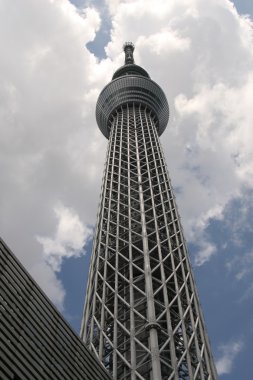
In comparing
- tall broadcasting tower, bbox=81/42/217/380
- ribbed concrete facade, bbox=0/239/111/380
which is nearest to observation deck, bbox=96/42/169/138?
tall broadcasting tower, bbox=81/42/217/380

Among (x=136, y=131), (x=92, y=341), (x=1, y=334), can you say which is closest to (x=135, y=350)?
(x=92, y=341)

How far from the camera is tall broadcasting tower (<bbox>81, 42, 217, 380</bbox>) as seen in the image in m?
38.2

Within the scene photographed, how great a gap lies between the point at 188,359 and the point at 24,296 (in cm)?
1773

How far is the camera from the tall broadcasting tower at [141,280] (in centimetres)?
3816

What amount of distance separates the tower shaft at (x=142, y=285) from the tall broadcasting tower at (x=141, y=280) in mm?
72

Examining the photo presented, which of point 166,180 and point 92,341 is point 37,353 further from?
point 166,180

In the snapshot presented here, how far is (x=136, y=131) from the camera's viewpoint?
75312mm

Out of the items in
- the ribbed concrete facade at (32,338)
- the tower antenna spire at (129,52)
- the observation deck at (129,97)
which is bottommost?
the ribbed concrete facade at (32,338)

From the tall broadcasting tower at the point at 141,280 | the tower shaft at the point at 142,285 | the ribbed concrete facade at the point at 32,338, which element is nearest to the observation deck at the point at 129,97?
the tall broadcasting tower at the point at 141,280

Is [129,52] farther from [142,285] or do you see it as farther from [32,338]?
[32,338]

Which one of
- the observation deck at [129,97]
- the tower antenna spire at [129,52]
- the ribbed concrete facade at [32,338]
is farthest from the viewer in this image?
the tower antenna spire at [129,52]

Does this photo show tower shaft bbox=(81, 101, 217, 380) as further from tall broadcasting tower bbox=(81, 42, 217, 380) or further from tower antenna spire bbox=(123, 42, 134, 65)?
tower antenna spire bbox=(123, 42, 134, 65)

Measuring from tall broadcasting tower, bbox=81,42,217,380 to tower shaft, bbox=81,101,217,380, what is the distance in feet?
0.24

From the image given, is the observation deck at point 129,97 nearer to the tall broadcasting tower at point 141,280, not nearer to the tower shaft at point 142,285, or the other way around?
the tall broadcasting tower at point 141,280
